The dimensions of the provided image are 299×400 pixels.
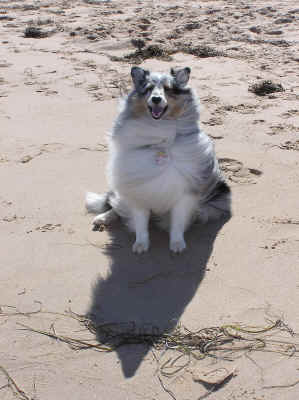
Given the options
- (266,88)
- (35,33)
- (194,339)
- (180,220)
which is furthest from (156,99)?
(35,33)

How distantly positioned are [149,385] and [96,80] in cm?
524

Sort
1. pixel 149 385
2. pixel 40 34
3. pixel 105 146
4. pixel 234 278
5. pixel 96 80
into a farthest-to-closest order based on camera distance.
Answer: pixel 40 34, pixel 96 80, pixel 105 146, pixel 234 278, pixel 149 385

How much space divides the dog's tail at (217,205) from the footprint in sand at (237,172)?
0.40 meters

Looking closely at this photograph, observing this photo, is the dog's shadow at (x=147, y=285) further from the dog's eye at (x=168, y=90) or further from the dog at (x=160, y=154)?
the dog's eye at (x=168, y=90)

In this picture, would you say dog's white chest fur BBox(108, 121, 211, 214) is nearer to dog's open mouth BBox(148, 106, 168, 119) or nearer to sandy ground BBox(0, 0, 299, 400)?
dog's open mouth BBox(148, 106, 168, 119)

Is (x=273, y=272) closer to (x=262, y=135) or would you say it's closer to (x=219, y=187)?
(x=219, y=187)

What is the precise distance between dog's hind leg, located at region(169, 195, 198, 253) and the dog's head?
0.62m

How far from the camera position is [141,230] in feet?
12.4

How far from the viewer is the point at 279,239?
12.4 ft

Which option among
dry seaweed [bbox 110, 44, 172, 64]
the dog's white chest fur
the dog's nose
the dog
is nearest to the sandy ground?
dry seaweed [bbox 110, 44, 172, 64]

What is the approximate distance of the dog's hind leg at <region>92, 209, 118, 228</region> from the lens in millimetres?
4086

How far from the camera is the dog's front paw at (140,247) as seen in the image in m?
3.71

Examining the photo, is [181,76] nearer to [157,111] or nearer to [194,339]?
[157,111]

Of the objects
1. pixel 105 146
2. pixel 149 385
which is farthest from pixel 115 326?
pixel 105 146
